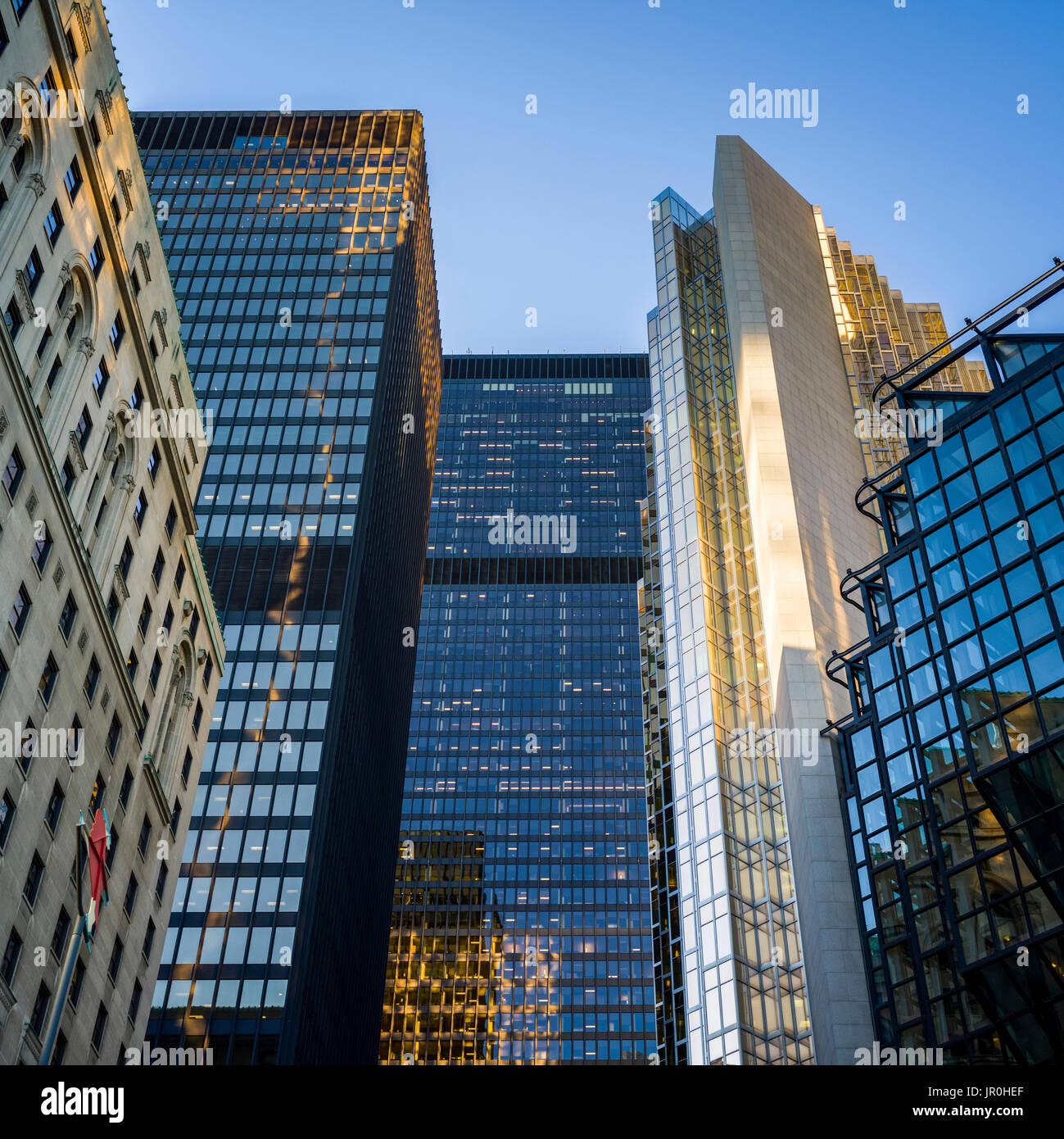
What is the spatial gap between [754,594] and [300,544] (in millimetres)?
38643

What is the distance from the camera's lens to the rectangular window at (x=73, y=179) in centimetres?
4378

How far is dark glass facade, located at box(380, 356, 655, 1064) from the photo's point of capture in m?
153

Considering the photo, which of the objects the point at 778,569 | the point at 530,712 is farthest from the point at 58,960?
the point at 530,712

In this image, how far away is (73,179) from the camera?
44281 mm

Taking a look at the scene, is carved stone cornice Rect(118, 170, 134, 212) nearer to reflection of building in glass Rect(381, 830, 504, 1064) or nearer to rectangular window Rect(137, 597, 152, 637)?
rectangular window Rect(137, 597, 152, 637)

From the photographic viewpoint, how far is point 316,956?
83.2m

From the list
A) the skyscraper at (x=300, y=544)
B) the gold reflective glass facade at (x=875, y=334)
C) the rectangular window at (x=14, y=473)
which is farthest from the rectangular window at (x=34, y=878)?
the gold reflective glass facade at (x=875, y=334)

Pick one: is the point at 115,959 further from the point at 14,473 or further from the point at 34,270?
the point at 34,270

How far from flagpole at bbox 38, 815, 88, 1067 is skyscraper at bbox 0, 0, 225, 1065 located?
142mm

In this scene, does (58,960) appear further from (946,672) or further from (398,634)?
(398,634)

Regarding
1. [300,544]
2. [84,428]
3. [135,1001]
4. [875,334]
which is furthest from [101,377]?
[875,334]

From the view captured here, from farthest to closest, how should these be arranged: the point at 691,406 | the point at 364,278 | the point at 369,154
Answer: the point at 369,154 → the point at 364,278 → the point at 691,406

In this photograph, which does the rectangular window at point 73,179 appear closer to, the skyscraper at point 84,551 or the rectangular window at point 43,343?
the skyscraper at point 84,551

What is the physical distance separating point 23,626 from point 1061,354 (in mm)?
36205
